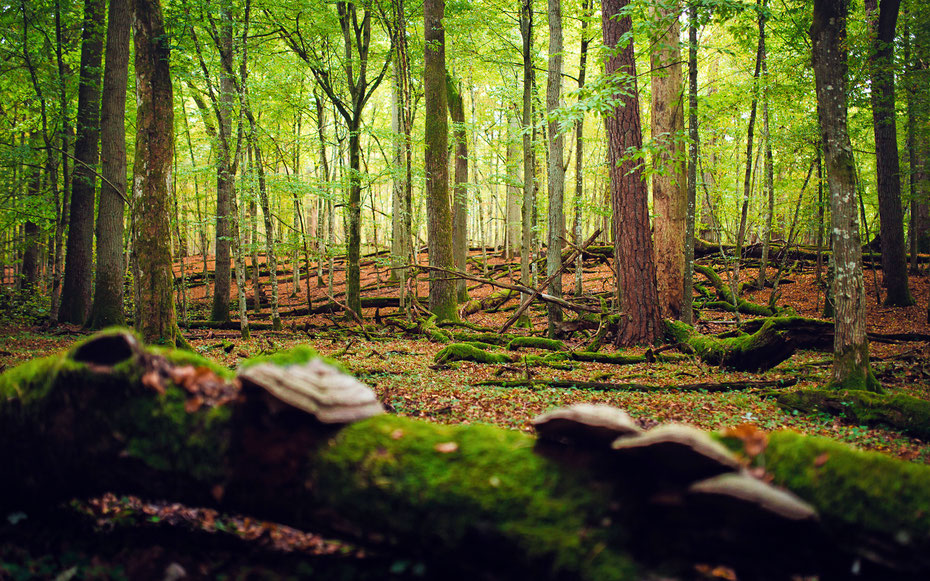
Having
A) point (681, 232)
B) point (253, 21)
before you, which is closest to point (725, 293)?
point (681, 232)

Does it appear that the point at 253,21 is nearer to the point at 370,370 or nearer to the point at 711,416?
the point at 370,370

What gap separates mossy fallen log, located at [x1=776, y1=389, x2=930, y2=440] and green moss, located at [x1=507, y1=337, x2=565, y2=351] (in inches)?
196

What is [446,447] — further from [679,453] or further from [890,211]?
[890,211]

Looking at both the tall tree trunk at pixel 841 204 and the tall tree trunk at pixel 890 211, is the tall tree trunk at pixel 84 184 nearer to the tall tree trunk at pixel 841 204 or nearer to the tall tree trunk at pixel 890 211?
the tall tree trunk at pixel 841 204

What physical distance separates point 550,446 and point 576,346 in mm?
8690

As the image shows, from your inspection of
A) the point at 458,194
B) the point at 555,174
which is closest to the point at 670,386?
the point at 555,174

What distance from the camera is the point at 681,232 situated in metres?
11.5

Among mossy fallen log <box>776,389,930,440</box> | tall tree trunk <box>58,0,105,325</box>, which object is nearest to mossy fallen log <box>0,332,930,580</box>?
mossy fallen log <box>776,389,930,440</box>

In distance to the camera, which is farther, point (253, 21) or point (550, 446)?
point (253, 21)

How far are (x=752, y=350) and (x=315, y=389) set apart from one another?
7.71 meters

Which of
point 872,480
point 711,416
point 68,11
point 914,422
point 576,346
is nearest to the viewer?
point 872,480

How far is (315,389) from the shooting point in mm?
1874

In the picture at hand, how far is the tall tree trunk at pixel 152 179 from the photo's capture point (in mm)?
7066

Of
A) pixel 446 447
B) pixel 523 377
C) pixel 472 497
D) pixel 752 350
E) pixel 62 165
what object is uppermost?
pixel 62 165
